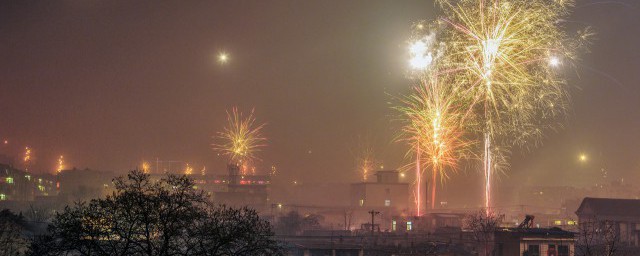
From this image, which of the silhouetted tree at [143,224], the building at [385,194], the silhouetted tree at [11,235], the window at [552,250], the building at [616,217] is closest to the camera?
the silhouetted tree at [143,224]

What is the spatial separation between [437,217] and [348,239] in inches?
735

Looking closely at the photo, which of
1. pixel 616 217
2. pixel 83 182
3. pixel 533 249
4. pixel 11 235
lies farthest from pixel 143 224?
pixel 83 182

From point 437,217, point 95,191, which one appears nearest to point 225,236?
point 437,217

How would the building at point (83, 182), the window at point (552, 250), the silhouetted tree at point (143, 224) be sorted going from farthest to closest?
the building at point (83, 182)
the window at point (552, 250)
the silhouetted tree at point (143, 224)

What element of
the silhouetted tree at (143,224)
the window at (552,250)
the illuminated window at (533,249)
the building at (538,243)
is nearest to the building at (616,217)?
the building at (538,243)

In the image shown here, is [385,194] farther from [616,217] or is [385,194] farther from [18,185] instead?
[18,185]

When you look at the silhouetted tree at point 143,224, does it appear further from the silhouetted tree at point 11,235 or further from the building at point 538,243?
the building at point 538,243

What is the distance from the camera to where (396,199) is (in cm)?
12556

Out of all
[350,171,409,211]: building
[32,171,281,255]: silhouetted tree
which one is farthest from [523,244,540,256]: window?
[350,171,409,211]: building

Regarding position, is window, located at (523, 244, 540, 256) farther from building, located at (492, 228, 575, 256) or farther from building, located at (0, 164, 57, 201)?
building, located at (0, 164, 57, 201)

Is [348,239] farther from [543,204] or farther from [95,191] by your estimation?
[543,204]

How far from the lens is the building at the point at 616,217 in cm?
8156

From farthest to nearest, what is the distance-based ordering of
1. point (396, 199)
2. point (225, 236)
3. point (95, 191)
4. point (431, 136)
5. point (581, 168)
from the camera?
point (581, 168), point (95, 191), point (396, 199), point (431, 136), point (225, 236)

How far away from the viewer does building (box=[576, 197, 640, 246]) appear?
268ft
